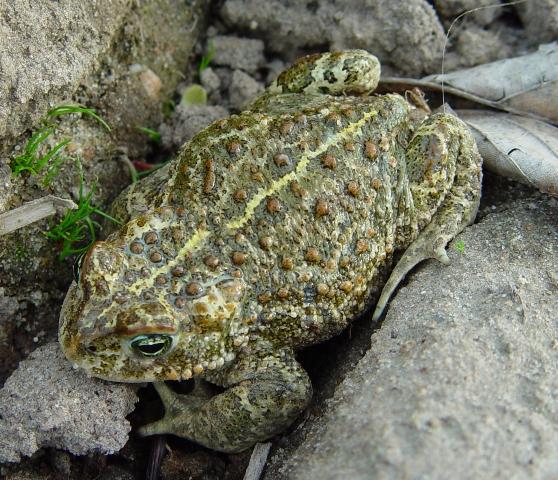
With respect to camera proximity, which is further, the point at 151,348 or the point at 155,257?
the point at 155,257

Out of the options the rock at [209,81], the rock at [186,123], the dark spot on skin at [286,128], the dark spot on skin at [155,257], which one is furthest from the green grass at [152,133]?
the dark spot on skin at [155,257]

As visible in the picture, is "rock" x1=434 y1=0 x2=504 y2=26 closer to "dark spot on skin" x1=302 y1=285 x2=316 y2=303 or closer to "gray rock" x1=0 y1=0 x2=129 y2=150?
"gray rock" x1=0 y1=0 x2=129 y2=150

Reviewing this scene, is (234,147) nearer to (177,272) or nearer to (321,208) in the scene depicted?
(321,208)

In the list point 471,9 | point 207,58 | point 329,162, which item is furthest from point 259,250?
point 471,9

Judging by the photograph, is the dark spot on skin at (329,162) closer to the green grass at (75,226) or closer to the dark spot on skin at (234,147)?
the dark spot on skin at (234,147)

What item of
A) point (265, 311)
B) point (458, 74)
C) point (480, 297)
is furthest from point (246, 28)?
point (480, 297)
